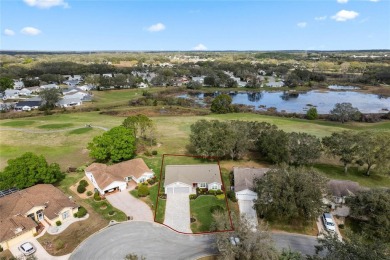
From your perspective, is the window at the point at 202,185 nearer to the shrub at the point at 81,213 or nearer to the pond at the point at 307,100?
the shrub at the point at 81,213

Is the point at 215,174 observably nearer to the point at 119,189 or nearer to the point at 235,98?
the point at 119,189

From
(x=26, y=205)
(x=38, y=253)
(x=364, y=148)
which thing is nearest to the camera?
(x=38, y=253)

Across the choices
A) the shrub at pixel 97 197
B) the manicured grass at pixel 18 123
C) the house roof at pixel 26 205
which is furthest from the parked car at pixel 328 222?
the manicured grass at pixel 18 123

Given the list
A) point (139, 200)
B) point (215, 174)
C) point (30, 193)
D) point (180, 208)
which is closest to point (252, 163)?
point (215, 174)

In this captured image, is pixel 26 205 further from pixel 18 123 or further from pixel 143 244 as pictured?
pixel 18 123

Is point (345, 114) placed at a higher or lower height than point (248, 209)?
higher

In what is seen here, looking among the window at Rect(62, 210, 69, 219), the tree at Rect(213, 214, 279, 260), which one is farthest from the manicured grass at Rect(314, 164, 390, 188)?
the window at Rect(62, 210, 69, 219)

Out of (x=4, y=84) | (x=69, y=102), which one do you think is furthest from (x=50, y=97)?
(x=4, y=84)

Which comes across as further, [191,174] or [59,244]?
[191,174]
